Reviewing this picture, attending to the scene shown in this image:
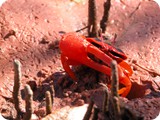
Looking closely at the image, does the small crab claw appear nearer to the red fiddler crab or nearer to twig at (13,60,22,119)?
the red fiddler crab

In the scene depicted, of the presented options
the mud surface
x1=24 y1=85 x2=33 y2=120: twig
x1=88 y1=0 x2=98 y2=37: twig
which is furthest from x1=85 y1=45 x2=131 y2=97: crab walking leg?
x1=24 y1=85 x2=33 y2=120: twig

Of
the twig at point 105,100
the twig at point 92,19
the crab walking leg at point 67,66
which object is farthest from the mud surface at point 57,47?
the twig at point 105,100

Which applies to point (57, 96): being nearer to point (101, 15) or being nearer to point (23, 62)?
point (23, 62)

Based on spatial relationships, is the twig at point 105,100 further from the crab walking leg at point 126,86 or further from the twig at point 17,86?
the crab walking leg at point 126,86

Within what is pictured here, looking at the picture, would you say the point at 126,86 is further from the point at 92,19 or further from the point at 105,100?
the point at 105,100

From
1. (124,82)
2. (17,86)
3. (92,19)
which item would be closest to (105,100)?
(17,86)

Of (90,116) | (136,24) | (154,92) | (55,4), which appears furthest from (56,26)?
(90,116)
